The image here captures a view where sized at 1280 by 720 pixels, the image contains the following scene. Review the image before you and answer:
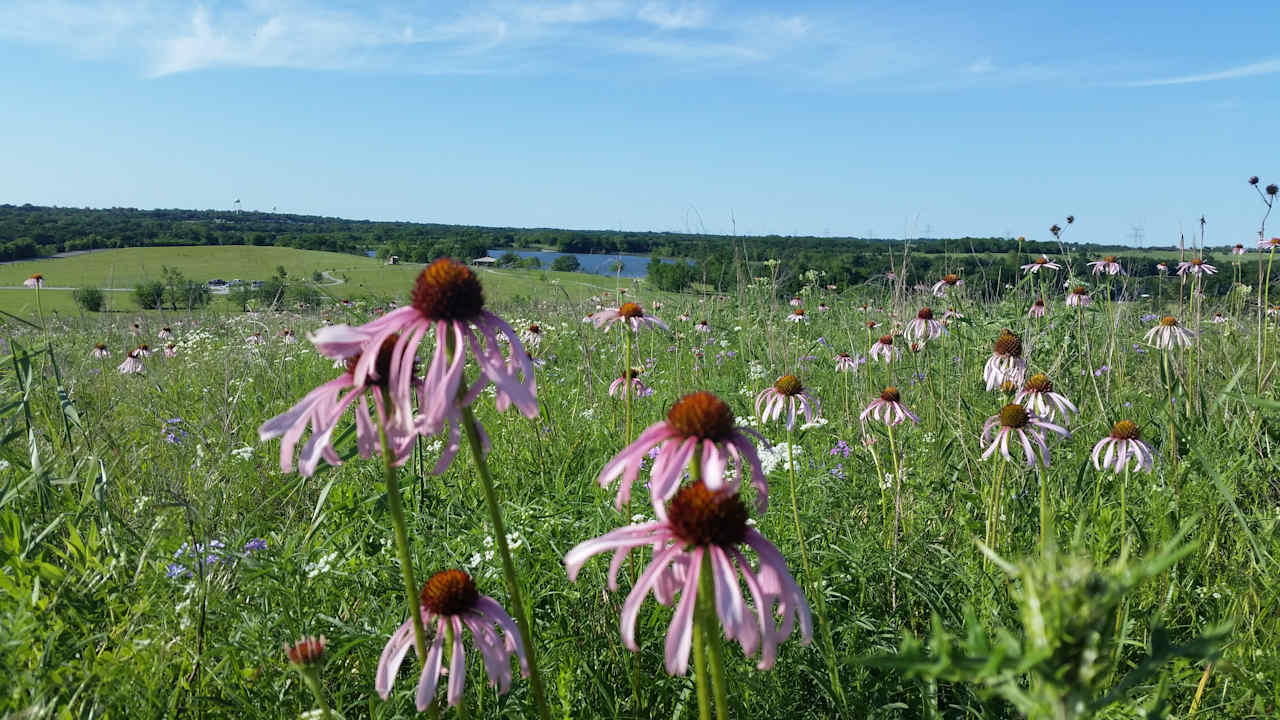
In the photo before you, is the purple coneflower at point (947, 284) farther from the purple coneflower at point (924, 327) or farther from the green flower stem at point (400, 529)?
the green flower stem at point (400, 529)

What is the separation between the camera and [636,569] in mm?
1899

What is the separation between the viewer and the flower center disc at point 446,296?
100 cm

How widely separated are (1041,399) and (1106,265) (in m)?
3.86

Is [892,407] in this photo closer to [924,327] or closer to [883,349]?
[883,349]

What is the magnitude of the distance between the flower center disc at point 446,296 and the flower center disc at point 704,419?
340 millimetres

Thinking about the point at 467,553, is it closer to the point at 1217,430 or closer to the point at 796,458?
the point at 796,458

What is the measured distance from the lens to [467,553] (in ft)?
6.51

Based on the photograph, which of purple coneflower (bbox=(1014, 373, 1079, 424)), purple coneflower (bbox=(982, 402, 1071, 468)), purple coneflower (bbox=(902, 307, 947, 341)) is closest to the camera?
purple coneflower (bbox=(982, 402, 1071, 468))

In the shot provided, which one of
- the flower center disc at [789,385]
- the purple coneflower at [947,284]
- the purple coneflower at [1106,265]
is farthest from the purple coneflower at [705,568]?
the purple coneflower at [1106,265]

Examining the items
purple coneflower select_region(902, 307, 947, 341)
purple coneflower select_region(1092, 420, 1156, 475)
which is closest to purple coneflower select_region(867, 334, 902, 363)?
purple coneflower select_region(902, 307, 947, 341)

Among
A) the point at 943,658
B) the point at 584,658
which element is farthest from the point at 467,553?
the point at 943,658

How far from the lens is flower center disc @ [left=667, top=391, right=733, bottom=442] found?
36.0 inches

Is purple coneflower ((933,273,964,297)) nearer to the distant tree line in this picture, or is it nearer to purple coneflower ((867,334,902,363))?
the distant tree line

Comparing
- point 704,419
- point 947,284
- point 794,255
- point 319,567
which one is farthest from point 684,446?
point 794,255
